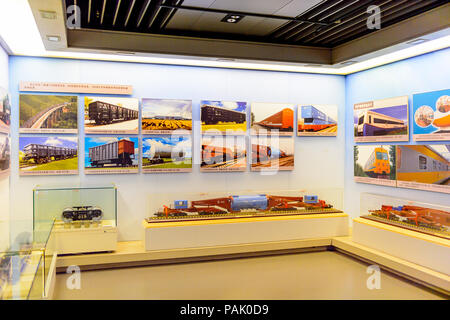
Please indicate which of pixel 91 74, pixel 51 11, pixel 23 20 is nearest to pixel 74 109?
pixel 91 74

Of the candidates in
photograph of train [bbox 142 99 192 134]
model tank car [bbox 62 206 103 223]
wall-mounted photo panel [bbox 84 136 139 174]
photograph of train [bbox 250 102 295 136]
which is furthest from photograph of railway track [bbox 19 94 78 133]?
photograph of train [bbox 250 102 295 136]

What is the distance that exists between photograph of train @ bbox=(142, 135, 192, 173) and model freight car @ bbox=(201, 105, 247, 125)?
1.47 feet

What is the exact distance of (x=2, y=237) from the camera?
156 inches

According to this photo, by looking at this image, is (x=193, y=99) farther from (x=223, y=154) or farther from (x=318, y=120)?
(x=318, y=120)

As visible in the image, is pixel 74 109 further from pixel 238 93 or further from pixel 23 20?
pixel 238 93

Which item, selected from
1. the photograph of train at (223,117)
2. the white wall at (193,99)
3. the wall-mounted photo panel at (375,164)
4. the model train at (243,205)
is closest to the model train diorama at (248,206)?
the model train at (243,205)

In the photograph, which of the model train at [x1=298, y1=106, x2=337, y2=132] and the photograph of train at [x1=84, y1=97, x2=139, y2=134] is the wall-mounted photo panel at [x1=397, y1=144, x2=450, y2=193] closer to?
the model train at [x1=298, y1=106, x2=337, y2=132]

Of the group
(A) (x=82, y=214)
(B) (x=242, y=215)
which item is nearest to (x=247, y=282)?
(B) (x=242, y=215)

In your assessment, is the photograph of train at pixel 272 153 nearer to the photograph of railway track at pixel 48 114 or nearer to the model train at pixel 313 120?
the model train at pixel 313 120

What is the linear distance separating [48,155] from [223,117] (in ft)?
9.29

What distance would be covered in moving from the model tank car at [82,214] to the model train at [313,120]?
380cm

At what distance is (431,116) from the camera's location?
18.7ft

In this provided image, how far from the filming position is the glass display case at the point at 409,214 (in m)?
4.84

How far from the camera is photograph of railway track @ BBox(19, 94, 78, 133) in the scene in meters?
5.86
